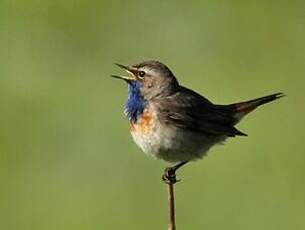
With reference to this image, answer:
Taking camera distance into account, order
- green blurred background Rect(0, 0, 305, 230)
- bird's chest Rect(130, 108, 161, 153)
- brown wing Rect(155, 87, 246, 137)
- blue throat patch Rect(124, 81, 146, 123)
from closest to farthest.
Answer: bird's chest Rect(130, 108, 161, 153)
blue throat patch Rect(124, 81, 146, 123)
brown wing Rect(155, 87, 246, 137)
green blurred background Rect(0, 0, 305, 230)

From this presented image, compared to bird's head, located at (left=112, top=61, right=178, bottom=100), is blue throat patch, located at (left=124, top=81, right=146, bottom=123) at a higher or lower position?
lower

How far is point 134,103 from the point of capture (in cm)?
794

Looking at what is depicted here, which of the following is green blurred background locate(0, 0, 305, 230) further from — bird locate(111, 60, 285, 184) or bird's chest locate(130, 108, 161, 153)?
bird's chest locate(130, 108, 161, 153)

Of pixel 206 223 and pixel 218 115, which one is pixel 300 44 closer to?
pixel 206 223

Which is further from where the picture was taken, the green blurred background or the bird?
the green blurred background

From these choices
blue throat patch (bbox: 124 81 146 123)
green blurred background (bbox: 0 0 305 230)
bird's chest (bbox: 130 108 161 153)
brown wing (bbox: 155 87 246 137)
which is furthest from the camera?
green blurred background (bbox: 0 0 305 230)

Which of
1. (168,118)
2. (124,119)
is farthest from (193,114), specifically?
(124,119)

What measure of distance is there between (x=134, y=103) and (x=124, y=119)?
403 centimetres

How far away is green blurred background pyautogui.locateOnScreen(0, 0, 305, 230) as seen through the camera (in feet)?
34.6

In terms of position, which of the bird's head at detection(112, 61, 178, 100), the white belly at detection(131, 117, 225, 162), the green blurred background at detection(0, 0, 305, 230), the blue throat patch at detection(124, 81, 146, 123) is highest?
the green blurred background at detection(0, 0, 305, 230)

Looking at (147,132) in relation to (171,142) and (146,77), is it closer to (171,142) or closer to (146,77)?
(171,142)

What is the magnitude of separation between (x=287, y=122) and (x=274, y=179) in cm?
103

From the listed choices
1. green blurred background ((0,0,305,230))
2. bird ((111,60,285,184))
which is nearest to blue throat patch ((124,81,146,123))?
bird ((111,60,285,184))

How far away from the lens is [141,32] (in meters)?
14.0
